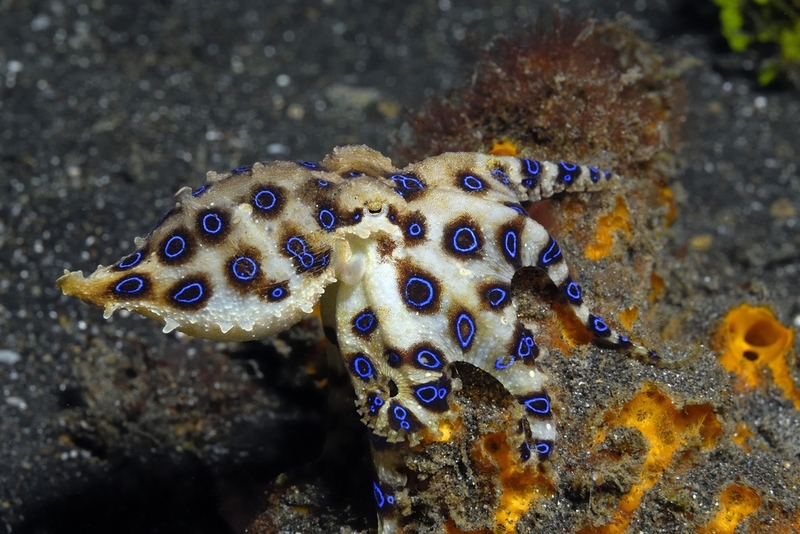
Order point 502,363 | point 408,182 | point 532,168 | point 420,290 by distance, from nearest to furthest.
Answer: point 420,290, point 502,363, point 408,182, point 532,168

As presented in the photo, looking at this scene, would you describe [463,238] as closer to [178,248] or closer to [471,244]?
[471,244]

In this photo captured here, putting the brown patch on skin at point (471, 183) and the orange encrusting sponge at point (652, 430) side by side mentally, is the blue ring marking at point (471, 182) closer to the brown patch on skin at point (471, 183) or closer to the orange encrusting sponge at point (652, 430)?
the brown patch on skin at point (471, 183)

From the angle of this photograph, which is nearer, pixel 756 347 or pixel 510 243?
pixel 510 243

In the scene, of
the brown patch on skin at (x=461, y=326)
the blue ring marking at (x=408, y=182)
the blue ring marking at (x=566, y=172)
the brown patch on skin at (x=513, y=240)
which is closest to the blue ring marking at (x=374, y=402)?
the brown patch on skin at (x=461, y=326)

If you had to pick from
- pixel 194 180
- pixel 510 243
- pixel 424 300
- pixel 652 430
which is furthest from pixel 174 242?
pixel 194 180

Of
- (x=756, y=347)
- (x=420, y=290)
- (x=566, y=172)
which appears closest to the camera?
(x=420, y=290)

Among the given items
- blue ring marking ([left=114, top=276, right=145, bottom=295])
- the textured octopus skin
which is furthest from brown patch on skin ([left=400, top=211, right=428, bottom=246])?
blue ring marking ([left=114, top=276, right=145, bottom=295])

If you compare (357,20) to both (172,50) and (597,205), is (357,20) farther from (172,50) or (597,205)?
(597,205)

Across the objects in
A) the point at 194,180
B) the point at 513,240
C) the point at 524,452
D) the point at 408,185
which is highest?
A: the point at 408,185
